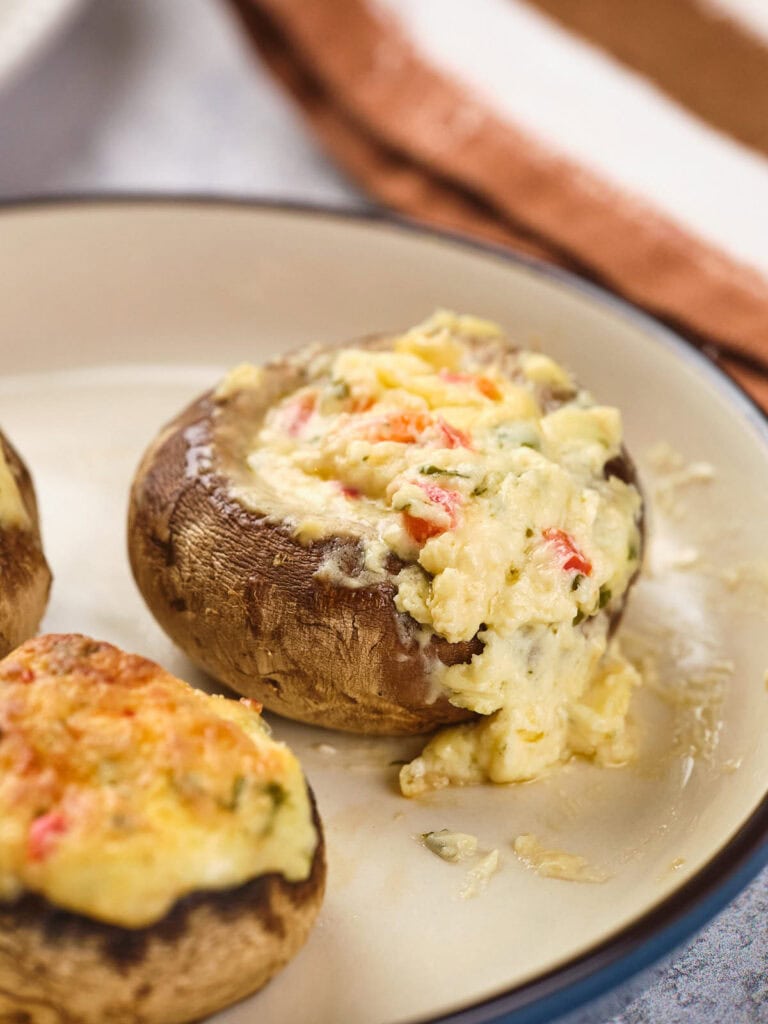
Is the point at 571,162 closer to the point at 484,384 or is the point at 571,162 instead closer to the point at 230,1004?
the point at 484,384

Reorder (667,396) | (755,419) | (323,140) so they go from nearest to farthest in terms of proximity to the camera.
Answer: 1. (755,419)
2. (667,396)
3. (323,140)

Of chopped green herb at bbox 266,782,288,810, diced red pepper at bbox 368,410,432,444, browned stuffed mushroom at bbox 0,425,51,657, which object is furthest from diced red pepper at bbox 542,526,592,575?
browned stuffed mushroom at bbox 0,425,51,657


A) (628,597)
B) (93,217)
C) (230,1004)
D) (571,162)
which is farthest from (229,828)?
(571,162)

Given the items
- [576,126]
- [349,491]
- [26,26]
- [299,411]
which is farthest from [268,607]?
[26,26]

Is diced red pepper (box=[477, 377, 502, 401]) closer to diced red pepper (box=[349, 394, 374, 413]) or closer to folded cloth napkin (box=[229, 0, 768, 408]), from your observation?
diced red pepper (box=[349, 394, 374, 413])

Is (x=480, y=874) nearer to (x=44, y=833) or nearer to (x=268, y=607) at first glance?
(x=268, y=607)

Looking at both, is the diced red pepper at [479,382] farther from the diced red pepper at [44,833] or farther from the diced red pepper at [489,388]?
the diced red pepper at [44,833]
